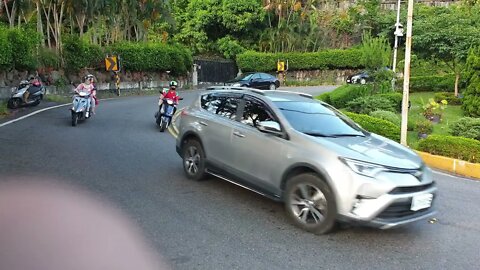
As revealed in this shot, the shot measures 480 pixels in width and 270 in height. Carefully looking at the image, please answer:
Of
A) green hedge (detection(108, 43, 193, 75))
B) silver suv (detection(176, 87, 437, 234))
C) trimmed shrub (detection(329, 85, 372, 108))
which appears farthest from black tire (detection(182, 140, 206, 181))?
green hedge (detection(108, 43, 193, 75))

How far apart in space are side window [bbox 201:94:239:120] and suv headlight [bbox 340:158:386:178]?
2.20 m

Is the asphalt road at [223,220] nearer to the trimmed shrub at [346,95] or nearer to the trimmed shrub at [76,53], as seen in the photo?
the trimmed shrub at [346,95]

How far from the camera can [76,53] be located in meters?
24.6

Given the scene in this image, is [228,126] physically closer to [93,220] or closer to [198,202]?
[198,202]

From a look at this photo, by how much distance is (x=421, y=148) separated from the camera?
10312 mm

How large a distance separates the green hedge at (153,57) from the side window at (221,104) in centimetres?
2169

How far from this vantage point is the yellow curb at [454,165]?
29.3ft

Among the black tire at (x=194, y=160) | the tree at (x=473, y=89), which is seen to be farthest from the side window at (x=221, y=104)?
the tree at (x=473, y=89)

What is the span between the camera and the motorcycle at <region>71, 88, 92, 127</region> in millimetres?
13086

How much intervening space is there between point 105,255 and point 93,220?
97 cm

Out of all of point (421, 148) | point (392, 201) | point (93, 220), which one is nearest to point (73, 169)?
point (93, 220)

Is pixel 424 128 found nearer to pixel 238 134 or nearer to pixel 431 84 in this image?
pixel 238 134

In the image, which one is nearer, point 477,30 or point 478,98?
point 478,98

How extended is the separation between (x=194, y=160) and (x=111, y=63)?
20.7 m
